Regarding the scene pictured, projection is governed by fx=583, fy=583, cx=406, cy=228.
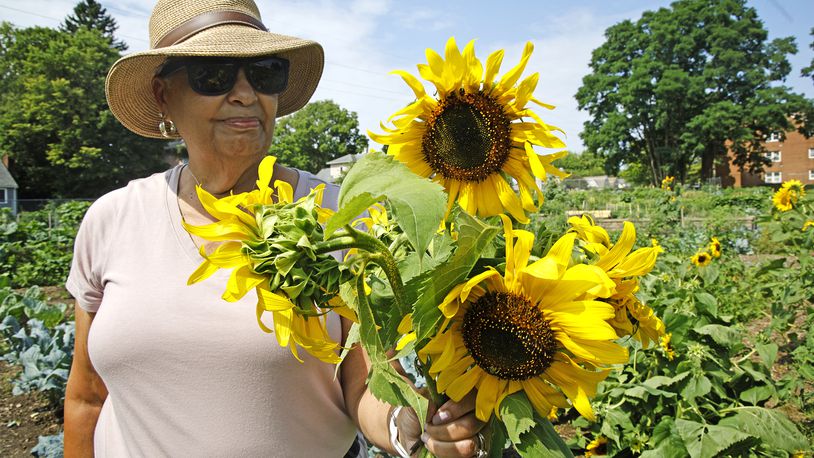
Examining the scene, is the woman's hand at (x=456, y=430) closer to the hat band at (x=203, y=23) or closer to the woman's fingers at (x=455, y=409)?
the woman's fingers at (x=455, y=409)

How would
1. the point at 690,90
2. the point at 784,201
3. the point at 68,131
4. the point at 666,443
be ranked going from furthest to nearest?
the point at 690,90 < the point at 68,131 < the point at 784,201 < the point at 666,443

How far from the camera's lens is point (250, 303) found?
131 cm

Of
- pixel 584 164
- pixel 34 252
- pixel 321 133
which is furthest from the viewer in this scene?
pixel 584 164

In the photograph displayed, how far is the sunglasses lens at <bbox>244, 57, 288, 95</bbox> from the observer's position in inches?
55.4

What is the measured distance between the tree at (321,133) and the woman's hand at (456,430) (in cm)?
4476

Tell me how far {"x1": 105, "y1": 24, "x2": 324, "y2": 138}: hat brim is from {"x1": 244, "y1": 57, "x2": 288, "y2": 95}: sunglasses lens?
0.13 ft

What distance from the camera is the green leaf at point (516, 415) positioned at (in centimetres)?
63

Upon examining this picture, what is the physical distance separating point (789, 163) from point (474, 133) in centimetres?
5542

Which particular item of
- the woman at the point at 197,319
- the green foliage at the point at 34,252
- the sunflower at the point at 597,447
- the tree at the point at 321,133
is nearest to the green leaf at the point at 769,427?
the sunflower at the point at 597,447

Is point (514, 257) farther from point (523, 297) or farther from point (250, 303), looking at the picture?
point (250, 303)

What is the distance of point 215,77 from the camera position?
138 centimetres

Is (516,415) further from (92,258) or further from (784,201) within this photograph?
(784,201)

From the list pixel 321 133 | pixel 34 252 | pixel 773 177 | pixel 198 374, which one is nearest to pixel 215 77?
pixel 198 374

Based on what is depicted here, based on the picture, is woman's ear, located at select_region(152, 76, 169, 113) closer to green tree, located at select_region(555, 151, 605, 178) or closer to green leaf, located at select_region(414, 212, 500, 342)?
green leaf, located at select_region(414, 212, 500, 342)
